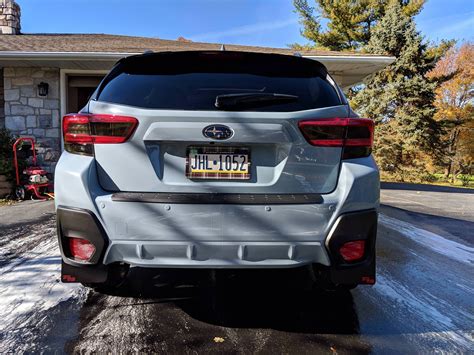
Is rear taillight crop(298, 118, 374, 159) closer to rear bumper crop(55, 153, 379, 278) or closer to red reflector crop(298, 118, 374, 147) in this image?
red reflector crop(298, 118, 374, 147)

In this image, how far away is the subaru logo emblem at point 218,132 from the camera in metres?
2.03

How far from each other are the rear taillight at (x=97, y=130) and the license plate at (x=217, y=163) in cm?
38

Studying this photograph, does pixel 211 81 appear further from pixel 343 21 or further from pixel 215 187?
pixel 343 21

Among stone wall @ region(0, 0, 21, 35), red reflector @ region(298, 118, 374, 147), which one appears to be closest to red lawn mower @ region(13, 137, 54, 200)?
Answer: stone wall @ region(0, 0, 21, 35)

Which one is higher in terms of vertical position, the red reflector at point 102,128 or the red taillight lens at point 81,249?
the red reflector at point 102,128

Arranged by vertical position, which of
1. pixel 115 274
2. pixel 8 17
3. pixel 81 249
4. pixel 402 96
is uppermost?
pixel 8 17

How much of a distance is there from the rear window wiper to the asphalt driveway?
4.67ft

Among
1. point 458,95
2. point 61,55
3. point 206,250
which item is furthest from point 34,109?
point 458,95

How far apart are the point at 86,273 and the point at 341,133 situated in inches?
67.1

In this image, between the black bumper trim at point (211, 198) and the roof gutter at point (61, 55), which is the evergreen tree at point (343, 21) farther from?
the black bumper trim at point (211, 198)

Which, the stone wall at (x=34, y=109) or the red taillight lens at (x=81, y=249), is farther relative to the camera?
the stone wall at (x=34, y=109)

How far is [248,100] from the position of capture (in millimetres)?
2102

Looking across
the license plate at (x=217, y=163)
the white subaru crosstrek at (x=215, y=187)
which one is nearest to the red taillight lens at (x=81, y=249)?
the white subaru crosstrek at (x=215, y=187)

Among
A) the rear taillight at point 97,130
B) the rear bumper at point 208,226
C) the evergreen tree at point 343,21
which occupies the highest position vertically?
the evergreen tree at point 343,21
